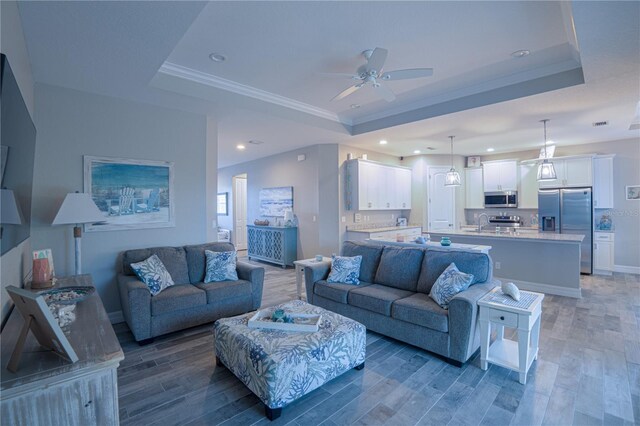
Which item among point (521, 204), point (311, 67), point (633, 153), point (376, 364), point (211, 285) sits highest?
point (311, 67)

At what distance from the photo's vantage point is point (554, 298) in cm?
445

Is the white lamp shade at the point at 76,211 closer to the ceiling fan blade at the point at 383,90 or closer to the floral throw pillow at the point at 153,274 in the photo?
the floral throw pillow at the point at 153,274

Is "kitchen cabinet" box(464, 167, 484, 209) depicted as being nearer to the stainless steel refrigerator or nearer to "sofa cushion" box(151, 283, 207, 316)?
the stainless steel refrigerator

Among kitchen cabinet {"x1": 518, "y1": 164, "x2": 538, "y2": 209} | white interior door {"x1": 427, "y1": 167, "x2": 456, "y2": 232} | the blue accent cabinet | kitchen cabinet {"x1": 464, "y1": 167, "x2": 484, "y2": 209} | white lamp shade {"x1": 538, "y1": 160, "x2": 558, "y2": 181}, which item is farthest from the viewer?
kitchen cabinet {"x1": 464, "y1": 167, "x2": 484, "y2": 209}

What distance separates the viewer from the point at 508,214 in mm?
7348

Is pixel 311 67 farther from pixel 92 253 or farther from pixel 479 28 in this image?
pixel 92 253

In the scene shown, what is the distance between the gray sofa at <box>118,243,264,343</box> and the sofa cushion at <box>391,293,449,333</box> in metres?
1.79

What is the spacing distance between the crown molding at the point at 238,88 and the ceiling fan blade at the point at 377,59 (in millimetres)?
1742

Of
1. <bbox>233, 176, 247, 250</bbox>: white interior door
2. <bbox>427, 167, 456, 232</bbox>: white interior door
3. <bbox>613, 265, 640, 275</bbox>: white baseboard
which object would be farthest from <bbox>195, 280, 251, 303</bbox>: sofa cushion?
<bbox>613, 265, 640, 275</bbox>: white baseboard

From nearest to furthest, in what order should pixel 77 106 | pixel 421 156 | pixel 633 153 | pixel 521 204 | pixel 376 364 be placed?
pixel 376 364 → pixel 77 106 → pixel 633 153 → pixel 521 204 → pixel 421 156

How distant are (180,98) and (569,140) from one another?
7093mm

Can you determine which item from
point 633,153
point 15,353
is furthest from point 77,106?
point 633,153

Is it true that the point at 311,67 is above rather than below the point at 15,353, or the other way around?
above

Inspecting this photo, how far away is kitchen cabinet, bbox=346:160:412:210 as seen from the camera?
6.14 metres
